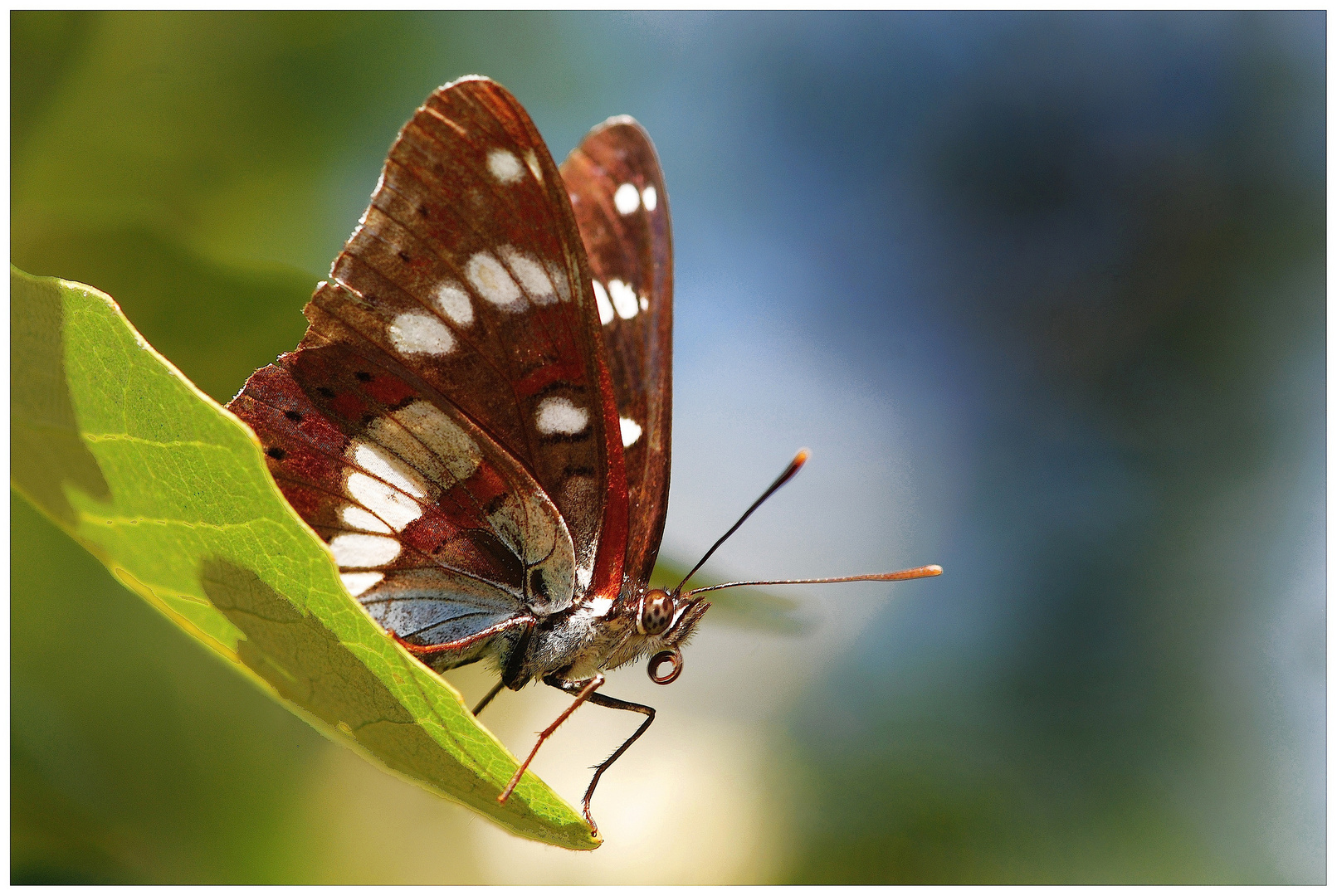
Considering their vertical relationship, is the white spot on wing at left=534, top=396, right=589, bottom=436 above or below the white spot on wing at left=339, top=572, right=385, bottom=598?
above

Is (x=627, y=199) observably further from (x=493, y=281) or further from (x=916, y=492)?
(x=916, y=492)

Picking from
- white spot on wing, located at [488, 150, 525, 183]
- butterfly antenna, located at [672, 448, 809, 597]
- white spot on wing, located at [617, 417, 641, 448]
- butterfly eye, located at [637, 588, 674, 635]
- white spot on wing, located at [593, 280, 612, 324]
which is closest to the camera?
white spot on wing, located at [488, 150, 525, 183]

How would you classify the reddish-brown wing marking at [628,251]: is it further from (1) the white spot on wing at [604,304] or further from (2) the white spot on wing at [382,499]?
(2) the white spot on wing at [382,499]

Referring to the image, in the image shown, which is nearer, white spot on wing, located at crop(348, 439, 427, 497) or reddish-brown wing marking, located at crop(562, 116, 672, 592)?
white spot on wing, located at crop(348, 439, 427, 497)

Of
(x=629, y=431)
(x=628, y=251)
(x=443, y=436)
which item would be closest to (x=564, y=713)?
(x=443, y=436)

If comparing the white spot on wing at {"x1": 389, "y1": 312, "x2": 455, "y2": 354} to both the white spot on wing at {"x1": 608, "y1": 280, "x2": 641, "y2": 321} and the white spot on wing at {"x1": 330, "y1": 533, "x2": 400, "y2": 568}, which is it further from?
the white spot on wing at {"x1": 608, "y1": 280, "x2": 641, "y2": 321}

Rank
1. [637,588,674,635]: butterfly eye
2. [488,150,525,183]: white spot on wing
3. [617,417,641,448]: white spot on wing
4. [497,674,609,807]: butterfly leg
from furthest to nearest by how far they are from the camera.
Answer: [617,417,641,448]: white spot on wing < [637,588,674,635]: butterfly eye < [488,150,525,183]: white spot on wing < [497,674,609,807]: butterfly leg

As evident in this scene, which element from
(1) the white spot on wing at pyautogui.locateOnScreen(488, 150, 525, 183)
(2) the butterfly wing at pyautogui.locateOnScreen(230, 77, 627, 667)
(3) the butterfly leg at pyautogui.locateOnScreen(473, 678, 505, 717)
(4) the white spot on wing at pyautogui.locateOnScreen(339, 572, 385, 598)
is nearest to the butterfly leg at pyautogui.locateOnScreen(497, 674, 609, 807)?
(3) the butterfly leg at pyautogui.locateOnScreen(473, 678, 505, 717)
